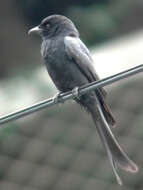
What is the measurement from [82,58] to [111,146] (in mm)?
450

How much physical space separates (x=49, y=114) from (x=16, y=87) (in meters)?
0.64

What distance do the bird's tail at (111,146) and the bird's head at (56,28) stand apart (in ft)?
1.43

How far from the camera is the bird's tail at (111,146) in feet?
23.1

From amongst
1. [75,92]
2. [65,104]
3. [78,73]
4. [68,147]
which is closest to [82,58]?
[78,73]

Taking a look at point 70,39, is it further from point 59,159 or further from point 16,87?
point 59,159

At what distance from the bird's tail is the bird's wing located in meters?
0.11

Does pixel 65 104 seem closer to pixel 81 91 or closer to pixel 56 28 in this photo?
pixel 56 28

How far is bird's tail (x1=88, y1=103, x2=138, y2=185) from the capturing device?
705 cm

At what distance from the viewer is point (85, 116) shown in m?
9.27

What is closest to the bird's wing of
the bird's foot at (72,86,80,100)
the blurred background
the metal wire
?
the bird's foot at (72,86,80,100)

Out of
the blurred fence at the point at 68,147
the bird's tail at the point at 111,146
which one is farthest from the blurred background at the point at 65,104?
the bird's tail at the point at 111,146

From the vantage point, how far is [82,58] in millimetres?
7395

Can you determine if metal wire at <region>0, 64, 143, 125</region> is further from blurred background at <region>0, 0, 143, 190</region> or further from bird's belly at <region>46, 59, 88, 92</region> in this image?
blurred background at <region>0, 0, 143, 190</region>

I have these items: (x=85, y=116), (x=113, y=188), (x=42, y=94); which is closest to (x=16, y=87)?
(x=42, y=94)
